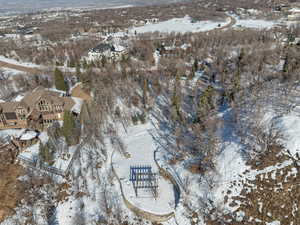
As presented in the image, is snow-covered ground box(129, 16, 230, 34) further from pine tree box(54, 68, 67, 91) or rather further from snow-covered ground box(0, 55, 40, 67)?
pine tree box(54, 68, 67, 91)

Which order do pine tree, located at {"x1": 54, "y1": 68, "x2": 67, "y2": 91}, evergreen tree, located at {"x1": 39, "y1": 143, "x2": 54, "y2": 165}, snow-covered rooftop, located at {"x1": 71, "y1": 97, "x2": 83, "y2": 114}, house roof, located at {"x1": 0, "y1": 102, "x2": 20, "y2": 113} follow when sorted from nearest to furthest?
evergreen tree, located at {"x1": 39, "y1": 143, "x2": 54, "y2": 165} < house roof, located at {"x1": 0, "y1": 102, "x2": 20, "y2": 113} < snow-covered rooftop, located at {"x1": 71, "y1": 97, "x2": 83, "y2": 114} < pine tree, located at {"x1": 54, "y1": 68, "x2": 67, "y2": 91}

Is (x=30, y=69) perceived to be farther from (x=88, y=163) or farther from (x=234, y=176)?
(x=234, y=176)

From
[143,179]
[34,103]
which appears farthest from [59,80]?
[143,179]

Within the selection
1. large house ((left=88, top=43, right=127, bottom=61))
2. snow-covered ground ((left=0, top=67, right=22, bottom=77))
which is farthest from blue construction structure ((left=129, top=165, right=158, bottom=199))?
snow-covered ground ((left=0, top=67, right=22, bottom=77))

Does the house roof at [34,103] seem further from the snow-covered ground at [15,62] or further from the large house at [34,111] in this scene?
the snow-covered ground at [15,62]

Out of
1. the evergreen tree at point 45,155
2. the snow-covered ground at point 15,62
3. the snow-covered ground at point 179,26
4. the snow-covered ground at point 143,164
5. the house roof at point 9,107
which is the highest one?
the snow-covered ground at point 179,26

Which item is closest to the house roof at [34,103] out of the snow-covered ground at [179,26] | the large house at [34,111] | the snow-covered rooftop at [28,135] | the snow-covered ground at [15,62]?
the large house at [34,111]
